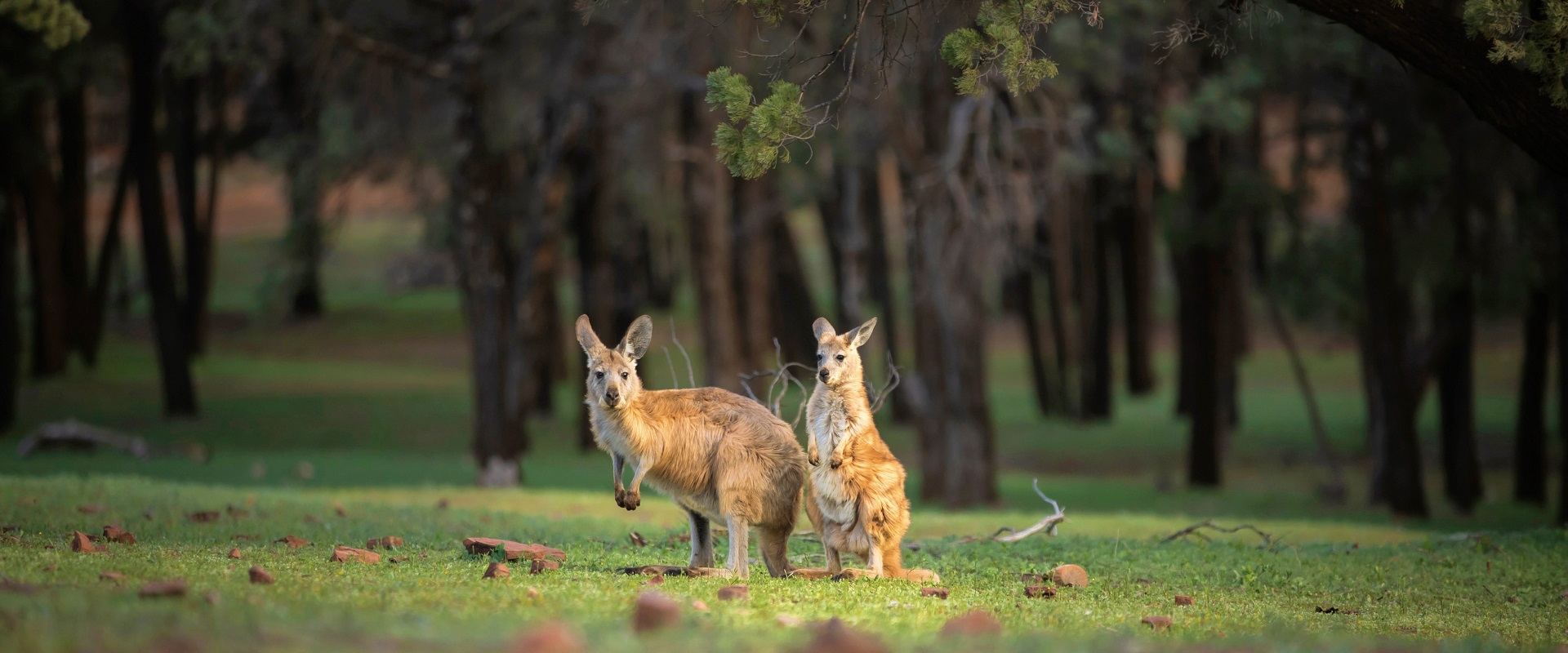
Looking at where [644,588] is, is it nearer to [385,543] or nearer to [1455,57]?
[385,543]

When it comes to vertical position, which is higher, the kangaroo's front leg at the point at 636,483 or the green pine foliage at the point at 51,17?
the green pine foliage at the point at 51,17

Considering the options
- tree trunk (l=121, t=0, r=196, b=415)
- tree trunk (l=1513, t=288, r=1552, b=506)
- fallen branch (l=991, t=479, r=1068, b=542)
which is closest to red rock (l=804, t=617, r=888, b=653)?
fallen branch (l=991, t=479, r=1068, b=542)

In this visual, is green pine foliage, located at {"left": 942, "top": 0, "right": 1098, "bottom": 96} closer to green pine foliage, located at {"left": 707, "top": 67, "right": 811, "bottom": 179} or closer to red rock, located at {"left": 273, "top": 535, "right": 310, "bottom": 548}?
green pine foliage, located at {"left": 707, "top": 67, "right": 811, "bottom": 179}

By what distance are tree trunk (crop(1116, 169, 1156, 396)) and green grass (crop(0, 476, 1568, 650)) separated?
20333 mm

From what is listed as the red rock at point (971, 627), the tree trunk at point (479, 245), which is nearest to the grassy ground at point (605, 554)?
the red rock at point (971, 627)

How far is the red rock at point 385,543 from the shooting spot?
972 cm

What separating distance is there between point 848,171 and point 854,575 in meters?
22.2

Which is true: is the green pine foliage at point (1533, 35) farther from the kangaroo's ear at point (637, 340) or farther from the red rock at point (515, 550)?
the red rock at point (515, 550)

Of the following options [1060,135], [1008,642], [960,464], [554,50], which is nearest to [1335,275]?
[1060,135]

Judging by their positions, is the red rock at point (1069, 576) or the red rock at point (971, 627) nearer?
the red rock at point (971, 627)

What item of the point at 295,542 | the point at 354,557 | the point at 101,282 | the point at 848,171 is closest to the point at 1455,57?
the point at 354,557

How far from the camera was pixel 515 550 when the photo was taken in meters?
8.71

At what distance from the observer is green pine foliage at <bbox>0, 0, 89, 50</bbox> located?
465 inches

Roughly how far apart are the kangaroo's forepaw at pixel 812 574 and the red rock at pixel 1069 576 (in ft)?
5.13
